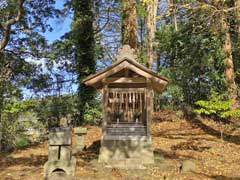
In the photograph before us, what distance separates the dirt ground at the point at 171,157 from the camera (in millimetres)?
9086

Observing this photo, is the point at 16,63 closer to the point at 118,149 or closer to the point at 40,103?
the point at 40,103

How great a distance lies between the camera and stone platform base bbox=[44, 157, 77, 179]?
28.4 ft

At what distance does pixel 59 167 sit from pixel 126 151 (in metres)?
2.50

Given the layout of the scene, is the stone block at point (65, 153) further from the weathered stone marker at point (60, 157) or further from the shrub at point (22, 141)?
the shrub at point (22, 141)

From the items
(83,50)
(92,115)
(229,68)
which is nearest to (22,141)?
(92,115)

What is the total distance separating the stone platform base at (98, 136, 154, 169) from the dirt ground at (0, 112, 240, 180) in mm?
341

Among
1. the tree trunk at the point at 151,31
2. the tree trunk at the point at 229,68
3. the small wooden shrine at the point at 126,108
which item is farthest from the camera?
the tree trunk at the point at 151,31

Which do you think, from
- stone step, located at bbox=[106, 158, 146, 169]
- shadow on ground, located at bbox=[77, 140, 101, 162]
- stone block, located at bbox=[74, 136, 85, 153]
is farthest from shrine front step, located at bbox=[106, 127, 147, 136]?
stone block, located at bbox=[74, 136, 85, 153]

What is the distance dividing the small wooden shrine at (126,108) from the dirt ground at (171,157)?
1.93ft

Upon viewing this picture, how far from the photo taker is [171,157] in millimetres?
11305

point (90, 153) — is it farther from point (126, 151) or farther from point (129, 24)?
point (129, 24)

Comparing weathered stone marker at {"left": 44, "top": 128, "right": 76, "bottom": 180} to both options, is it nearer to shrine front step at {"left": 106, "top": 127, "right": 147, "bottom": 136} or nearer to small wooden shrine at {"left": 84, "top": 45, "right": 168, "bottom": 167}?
small wooden shrine at {"left": 84, "top": 45, "right": 168, "bottom": 167}

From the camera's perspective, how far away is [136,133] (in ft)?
35.8

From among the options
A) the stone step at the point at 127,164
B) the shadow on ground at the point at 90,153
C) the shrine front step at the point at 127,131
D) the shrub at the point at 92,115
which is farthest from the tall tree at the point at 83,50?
the stone step at the point at 127,164
